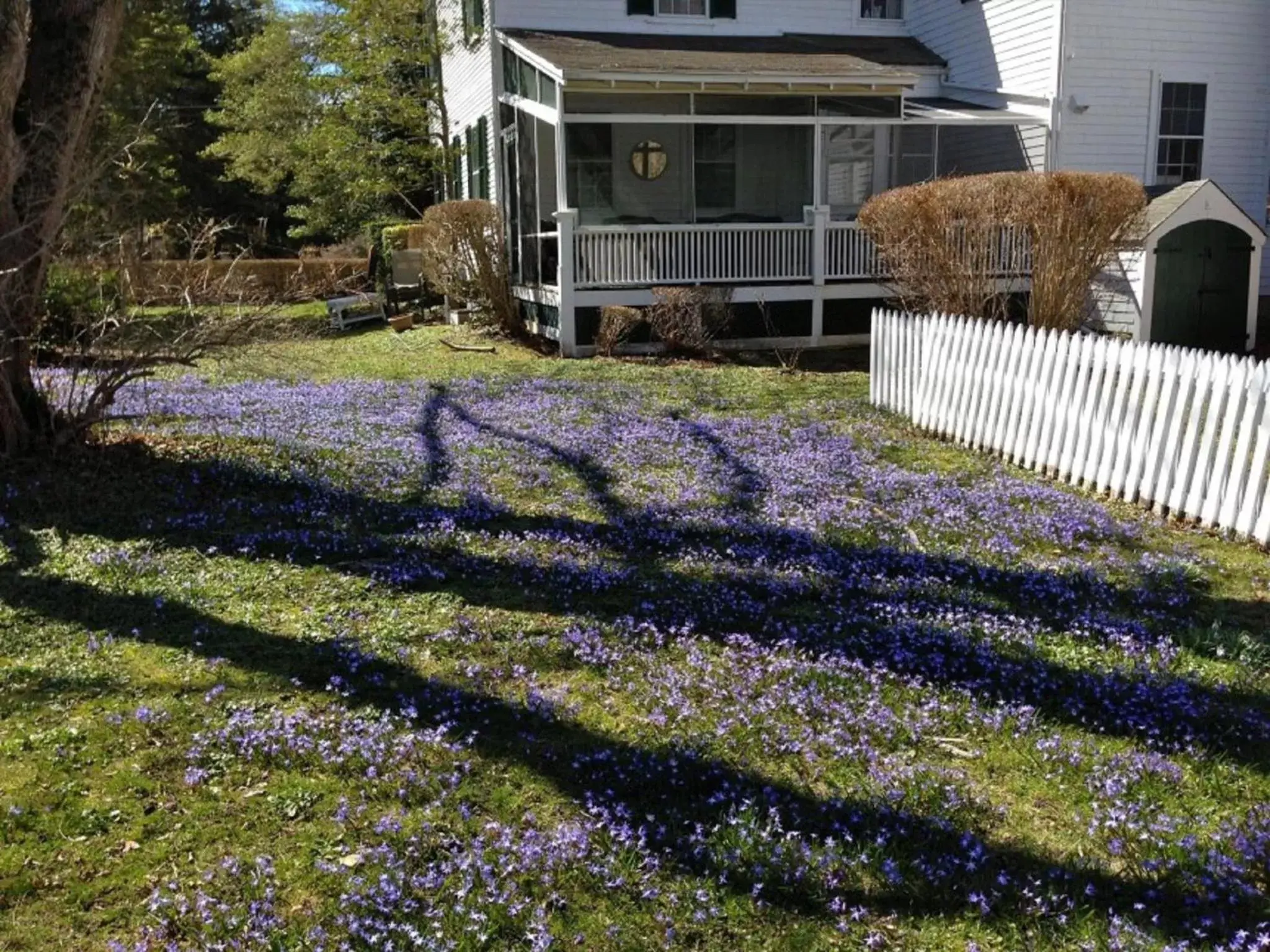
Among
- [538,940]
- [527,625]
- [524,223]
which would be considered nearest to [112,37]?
[527,625]

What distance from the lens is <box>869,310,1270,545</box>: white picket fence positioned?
670 cm

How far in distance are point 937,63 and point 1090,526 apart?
15857 mm

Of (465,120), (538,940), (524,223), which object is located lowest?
(538,940)

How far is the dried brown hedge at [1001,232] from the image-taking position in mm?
11922

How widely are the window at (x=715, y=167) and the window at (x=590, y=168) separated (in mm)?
1620

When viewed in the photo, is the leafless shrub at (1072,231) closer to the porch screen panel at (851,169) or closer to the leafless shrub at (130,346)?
the porch screen panel at (851,169)

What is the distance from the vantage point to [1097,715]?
4.33m

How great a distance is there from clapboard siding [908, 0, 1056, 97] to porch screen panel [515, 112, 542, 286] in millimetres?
8335

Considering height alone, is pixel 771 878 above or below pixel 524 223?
below

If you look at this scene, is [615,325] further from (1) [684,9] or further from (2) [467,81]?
(2) [467,81]

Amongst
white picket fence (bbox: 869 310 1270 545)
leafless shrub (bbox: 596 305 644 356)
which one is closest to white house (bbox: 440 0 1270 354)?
leafless shrub (bbox: 596 305 644 356)

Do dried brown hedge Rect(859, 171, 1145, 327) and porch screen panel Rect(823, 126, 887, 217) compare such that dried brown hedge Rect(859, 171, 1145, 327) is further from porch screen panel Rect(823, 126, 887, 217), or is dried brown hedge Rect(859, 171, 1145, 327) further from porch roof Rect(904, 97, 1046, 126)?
porch screen panel Rect(823, 126, 887, 217)

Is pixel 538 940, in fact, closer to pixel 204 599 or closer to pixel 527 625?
pixel 527 625

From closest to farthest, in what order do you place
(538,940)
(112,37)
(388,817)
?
(538,940)
(388,817)
(112,37)
